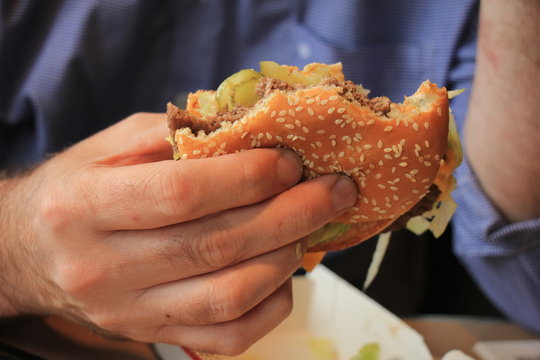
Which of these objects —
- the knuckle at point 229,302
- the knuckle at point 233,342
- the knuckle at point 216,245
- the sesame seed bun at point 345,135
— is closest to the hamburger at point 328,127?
the sesame seed bun at point 345,135

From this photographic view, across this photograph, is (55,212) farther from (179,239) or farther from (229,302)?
(229,302)

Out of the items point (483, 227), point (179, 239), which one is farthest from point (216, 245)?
point (483, 227)

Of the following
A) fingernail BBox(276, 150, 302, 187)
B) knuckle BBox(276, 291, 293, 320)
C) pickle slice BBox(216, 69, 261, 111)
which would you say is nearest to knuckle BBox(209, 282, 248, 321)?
knuckle BBox(276, 291, 293, 320)

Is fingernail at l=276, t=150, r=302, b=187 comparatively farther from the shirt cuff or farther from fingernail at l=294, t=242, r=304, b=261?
the shirt cuff

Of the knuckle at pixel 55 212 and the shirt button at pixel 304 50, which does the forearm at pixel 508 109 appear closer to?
the shirt button at pixel 304 50

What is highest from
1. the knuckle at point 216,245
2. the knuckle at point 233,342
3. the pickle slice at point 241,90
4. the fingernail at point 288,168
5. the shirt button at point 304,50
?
the pickle slice at point 241,90
